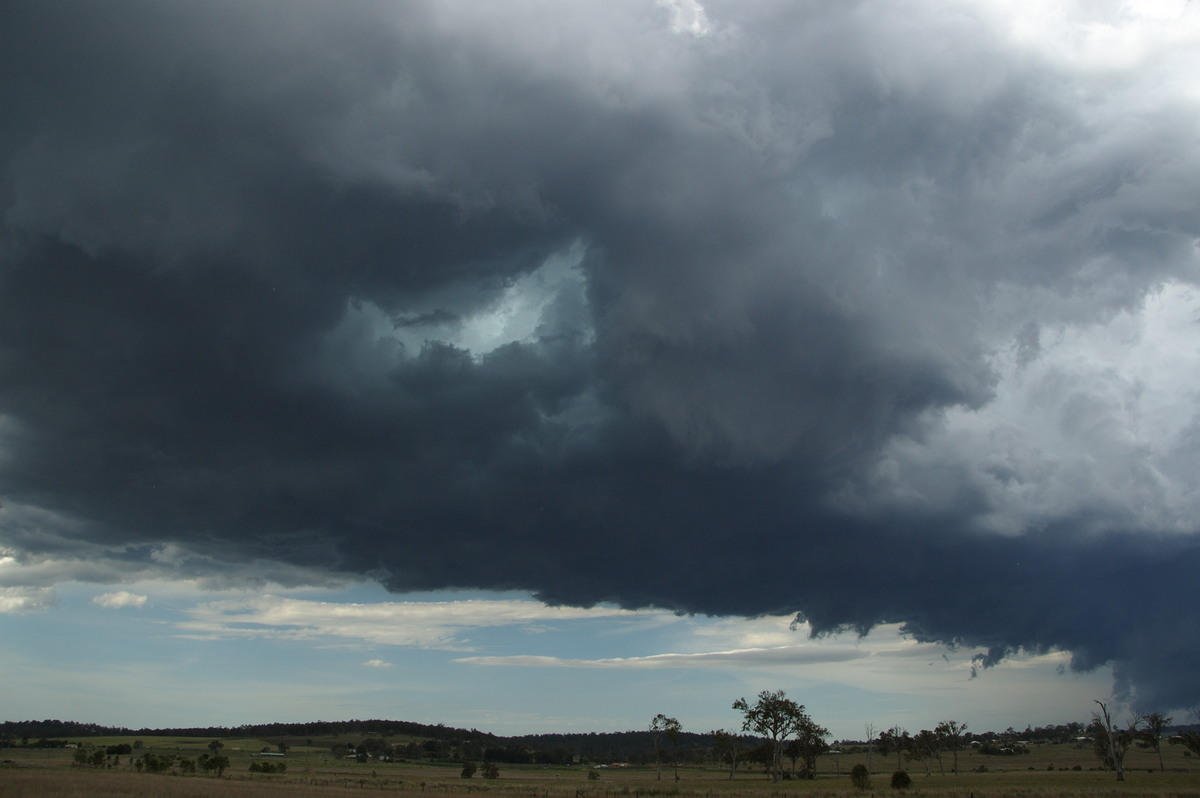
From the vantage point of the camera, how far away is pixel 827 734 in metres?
160

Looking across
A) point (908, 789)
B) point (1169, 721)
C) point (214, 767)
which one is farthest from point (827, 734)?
point (214, 767)

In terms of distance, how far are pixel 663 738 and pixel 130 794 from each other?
141 meters

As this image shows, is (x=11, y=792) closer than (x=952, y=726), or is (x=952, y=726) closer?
(x=11, y=792)

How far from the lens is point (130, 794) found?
62.4 m

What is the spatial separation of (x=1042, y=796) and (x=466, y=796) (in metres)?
51.5

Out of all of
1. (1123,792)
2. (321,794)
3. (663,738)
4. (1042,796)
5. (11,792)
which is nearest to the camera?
(11,792)

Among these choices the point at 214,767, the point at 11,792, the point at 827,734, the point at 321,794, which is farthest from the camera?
the point at 827,734

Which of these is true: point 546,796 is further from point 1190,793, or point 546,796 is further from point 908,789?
point 1190,793

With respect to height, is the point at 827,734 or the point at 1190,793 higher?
the point at 1190,793

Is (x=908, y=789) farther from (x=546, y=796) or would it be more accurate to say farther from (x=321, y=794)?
(x=321, y=794)

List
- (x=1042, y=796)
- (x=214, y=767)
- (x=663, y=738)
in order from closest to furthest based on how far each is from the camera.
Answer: (x=1042, y=796)
(x=214, y=767)
(x=663, y=738)

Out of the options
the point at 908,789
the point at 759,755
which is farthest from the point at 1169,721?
the point at 908,789

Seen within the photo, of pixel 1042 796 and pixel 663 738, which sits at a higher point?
pixel 1042 796

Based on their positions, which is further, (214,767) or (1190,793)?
(214,767)
